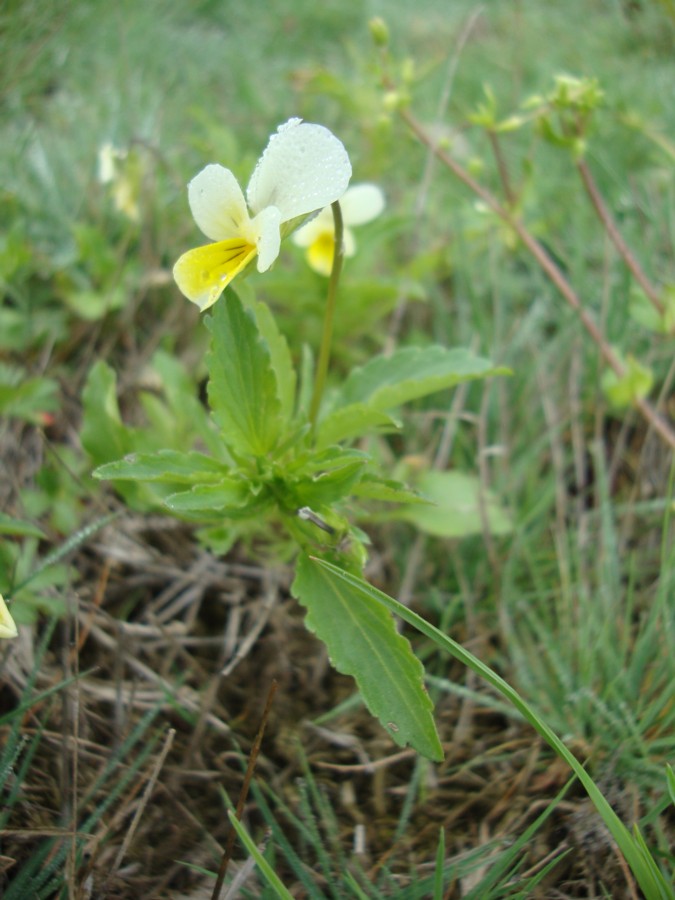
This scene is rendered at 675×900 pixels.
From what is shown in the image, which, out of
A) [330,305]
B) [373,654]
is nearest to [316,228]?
[330,305]

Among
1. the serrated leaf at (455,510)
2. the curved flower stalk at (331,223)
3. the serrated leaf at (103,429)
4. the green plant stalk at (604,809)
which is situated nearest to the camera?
the green plant stalk at (604,809)

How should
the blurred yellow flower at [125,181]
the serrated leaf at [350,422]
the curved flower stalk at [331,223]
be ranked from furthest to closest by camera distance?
1. the blurred yellow flower at [125,181]
2. the curved flower stalk at [331,223]
3. the serrated leaf at [350,422]

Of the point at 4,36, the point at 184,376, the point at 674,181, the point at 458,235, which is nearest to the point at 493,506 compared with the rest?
the point at 184,376

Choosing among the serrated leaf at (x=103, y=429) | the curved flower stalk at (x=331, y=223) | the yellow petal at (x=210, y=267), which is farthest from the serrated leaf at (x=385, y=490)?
the curved flower stalk at (x=331, y=223)

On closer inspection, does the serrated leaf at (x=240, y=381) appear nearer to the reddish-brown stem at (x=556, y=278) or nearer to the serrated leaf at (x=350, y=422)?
the serrated leaf at (x=350, y=422)

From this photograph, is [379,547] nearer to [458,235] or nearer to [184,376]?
[184,376]

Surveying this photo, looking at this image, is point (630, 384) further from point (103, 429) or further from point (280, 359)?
point (103, 429)

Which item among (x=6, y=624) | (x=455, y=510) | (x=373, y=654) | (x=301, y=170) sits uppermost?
(x=301, y=170)
